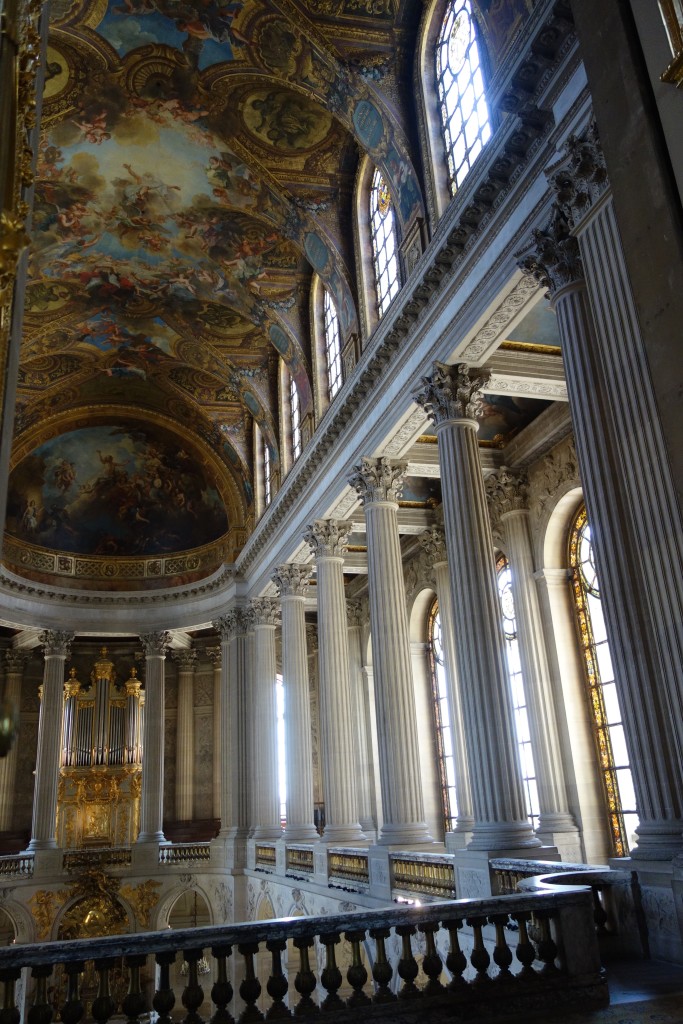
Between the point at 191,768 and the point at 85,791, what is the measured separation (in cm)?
351

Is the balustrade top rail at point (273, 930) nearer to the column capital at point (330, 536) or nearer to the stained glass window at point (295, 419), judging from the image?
the column capital at point (330, 536)

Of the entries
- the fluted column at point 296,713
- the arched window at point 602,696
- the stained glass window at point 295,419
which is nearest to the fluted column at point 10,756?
the fluted column at point 296,713

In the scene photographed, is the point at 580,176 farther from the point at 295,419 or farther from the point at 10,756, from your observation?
the point at 10,756

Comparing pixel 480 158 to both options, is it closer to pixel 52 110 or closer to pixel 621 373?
pixel 621 373

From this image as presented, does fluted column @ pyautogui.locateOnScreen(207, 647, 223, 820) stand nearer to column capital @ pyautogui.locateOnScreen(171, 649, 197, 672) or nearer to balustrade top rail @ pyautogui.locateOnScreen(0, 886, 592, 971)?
column capital @ pyautogui.locateOnScreen(171, 649, 197, 672)

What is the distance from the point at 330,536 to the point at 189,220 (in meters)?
7.85

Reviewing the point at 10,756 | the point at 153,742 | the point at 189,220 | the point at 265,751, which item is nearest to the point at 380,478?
the point at 189,220

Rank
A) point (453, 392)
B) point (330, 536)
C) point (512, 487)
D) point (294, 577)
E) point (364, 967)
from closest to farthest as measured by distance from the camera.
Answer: point (364, 967)
point (453, 392)
point (512, 487)
point (330, 536)
point (294, 577)

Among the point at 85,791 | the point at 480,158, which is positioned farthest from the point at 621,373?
the point at 85,791

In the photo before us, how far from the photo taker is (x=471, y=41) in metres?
12.2

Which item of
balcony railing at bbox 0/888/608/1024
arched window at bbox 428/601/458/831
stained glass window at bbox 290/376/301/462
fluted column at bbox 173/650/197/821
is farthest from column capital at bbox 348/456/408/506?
fluted column at bbox 173/650/197/821

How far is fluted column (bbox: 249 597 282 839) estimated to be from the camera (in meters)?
22.5

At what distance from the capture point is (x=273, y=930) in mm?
5188

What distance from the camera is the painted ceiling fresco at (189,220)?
46.7 ft
